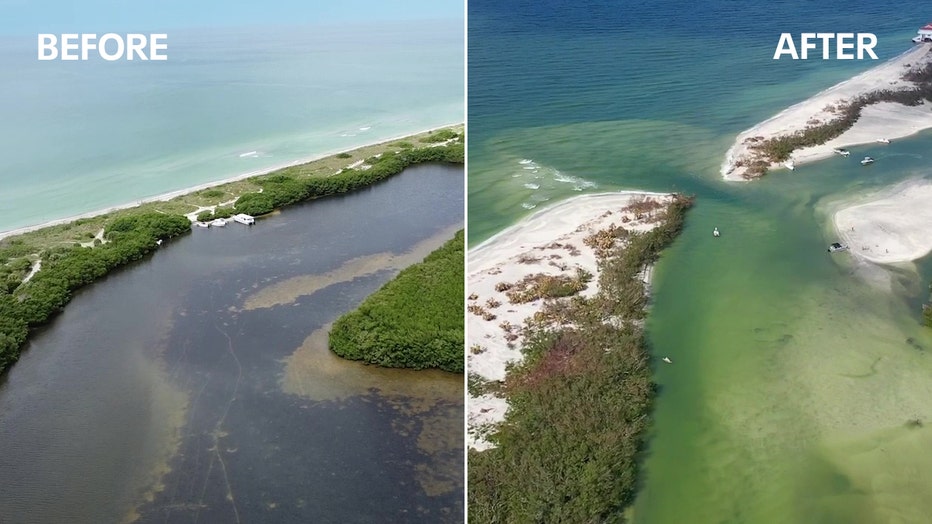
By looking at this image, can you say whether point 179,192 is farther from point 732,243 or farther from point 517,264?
point 732,243

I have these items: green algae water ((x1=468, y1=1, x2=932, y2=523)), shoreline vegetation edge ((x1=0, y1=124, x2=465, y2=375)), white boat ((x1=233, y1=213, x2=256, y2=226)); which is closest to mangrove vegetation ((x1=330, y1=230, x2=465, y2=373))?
green algae water ((x1=468, y1=1, x2=932, y2=523))

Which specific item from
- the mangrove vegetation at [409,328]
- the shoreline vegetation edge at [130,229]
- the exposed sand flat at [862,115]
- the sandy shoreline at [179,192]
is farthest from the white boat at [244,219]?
the exposed sand flat at [862,115]

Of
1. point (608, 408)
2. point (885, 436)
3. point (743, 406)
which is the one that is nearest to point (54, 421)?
point (608, 408)

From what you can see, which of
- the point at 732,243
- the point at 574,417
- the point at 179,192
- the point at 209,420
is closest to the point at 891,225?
the point at 732,243

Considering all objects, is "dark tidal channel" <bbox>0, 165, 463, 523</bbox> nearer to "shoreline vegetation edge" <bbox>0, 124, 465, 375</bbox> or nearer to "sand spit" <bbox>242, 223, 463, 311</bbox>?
"sand spit" <bbox>242, 223, 463, 311</bbox>

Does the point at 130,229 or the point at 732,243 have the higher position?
the point at 732,243
